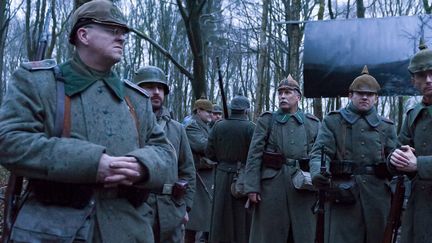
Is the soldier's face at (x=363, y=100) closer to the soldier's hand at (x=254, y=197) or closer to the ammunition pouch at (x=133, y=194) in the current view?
the soldier's hand at (x=254, y=197)

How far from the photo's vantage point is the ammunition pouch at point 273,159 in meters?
6.97

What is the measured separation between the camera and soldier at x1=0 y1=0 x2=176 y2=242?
2.90m

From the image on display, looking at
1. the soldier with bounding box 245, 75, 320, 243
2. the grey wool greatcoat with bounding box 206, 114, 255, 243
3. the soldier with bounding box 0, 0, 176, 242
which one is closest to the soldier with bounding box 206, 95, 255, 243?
the grey wool greatcoat with bounding box 206, 114, 255, 243

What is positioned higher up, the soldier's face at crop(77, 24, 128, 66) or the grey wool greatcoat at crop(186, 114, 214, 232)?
the soldier's face at crop(77, 24, 128, 66)

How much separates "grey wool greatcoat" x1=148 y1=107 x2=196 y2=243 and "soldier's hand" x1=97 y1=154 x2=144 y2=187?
6.22 feet

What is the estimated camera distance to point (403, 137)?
5297 mm

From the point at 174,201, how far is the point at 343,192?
69.2 inches

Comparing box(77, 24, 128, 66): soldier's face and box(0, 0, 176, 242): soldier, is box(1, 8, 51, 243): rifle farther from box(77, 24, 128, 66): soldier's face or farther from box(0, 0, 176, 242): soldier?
box(77, 24, 128, 66): soldier's face

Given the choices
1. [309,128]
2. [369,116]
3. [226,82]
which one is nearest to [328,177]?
[369,116]

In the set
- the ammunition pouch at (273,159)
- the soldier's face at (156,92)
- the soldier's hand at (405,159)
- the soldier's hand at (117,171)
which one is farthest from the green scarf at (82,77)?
the ammunition pouch at (273,159)

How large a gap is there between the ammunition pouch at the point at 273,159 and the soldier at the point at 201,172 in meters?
2.35

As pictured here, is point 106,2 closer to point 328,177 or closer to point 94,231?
point 94,231

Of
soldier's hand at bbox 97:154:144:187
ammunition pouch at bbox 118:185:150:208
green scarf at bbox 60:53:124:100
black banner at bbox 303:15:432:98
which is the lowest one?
ammunition pouch at bbox 118:185:150:208

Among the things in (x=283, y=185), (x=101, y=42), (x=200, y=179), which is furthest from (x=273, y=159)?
(x=101, y=42)
